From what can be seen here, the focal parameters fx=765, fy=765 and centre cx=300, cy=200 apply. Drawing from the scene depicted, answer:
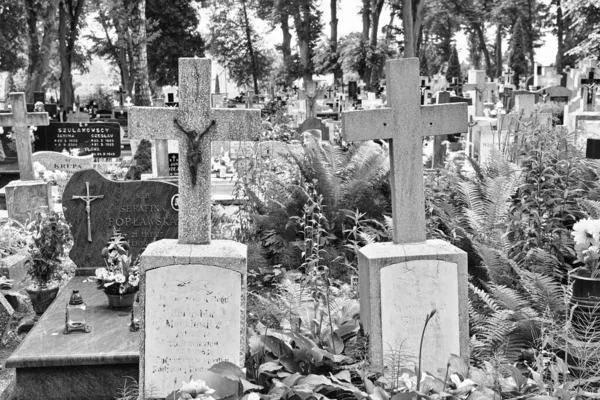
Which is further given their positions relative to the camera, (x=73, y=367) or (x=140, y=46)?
A: (x=140, y=46)

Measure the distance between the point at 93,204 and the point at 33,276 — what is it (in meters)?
0.88

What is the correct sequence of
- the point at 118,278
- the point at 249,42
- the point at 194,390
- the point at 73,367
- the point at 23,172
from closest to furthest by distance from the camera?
the point at 194,390 → the point at 73,367 → the point at 118,278 → the point at 23,172 → the point at 249,42

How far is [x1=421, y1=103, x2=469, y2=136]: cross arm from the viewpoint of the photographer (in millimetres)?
4922

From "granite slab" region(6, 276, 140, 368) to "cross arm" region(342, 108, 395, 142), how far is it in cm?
212

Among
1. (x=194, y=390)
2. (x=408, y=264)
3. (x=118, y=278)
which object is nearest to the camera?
(x=194, y=390)

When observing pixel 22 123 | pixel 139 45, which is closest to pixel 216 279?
pixel 22 123

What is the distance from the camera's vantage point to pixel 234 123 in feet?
15.9

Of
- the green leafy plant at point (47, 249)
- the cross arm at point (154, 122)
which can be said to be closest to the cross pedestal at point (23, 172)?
the green leafy plant at point (47, 249)

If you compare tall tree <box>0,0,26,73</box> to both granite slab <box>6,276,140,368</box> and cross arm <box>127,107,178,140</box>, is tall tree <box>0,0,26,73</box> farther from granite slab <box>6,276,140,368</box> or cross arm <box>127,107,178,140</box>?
cross arm <box>127,107,178,140</box>

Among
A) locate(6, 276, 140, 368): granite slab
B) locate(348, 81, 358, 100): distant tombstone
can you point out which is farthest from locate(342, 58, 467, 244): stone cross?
locate(348, 81, 358, 100): distant tombstone

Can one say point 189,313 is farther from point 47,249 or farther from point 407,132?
point 47,249

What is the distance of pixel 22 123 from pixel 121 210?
445 centimetres

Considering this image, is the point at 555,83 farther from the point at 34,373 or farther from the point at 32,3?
the point at 34,373

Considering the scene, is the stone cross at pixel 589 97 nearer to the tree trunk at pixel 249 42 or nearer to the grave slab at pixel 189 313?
the grave slab at pixel 189 313
